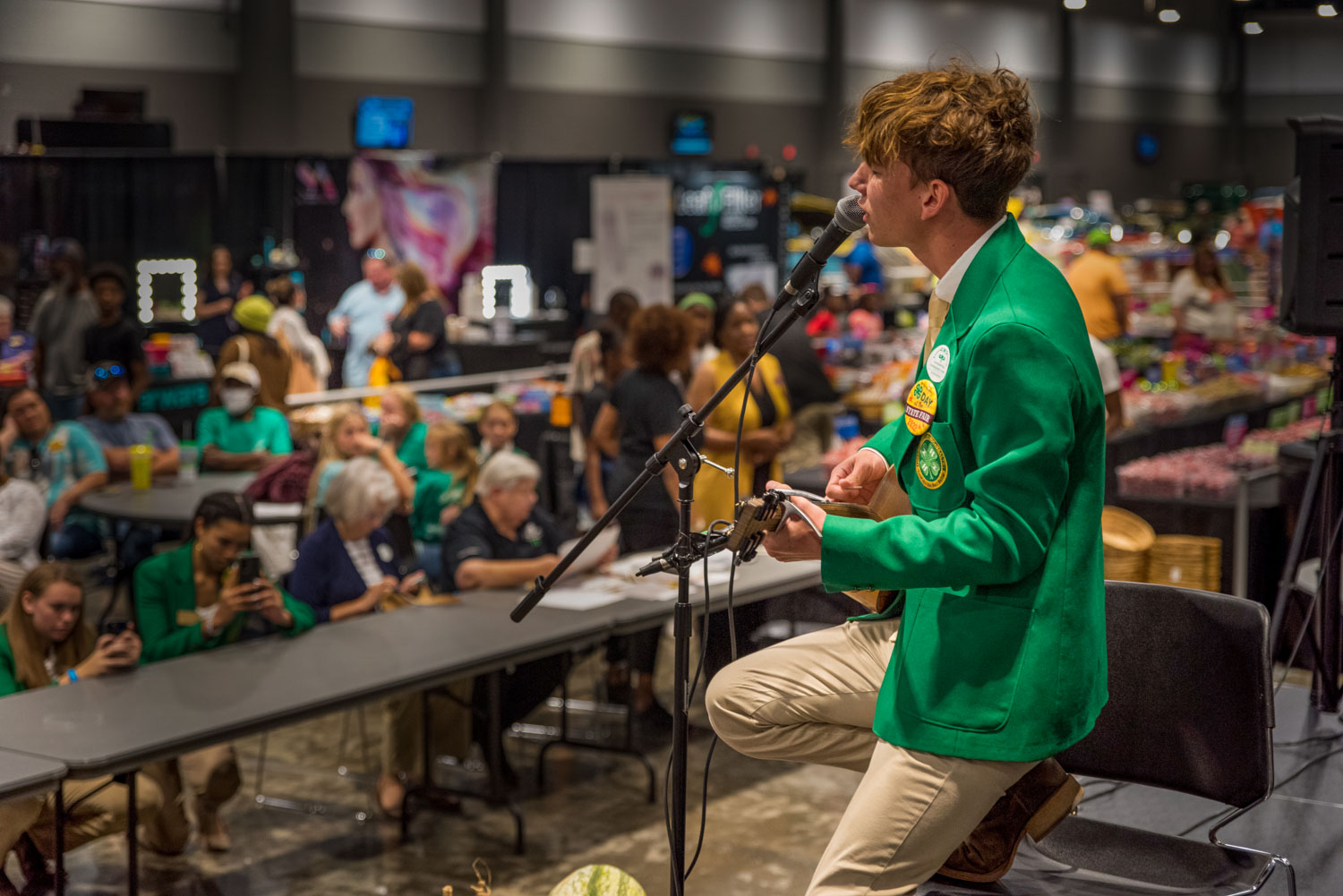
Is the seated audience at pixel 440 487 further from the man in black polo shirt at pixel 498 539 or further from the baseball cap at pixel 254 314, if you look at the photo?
the baseball cap at pixel 254 314

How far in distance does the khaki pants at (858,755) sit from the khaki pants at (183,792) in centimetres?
254

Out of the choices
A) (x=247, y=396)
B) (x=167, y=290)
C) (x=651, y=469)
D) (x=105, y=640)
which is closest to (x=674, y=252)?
(x=167, y=290)

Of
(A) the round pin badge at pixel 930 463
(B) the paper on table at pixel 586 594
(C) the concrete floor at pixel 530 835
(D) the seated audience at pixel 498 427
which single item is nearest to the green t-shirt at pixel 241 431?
(D) the seated audience at pixel 498 427

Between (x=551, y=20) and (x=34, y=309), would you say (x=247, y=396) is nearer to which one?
(x=34, y=309)

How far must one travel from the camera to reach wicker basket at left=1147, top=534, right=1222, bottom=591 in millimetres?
5402

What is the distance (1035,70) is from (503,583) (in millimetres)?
19760

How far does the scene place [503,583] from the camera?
4.68 meters

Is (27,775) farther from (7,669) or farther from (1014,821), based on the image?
(1014,821)

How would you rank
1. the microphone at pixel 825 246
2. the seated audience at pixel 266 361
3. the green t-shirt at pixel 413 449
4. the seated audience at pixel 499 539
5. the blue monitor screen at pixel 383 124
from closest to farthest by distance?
1. the microphone at pixel 825 246
2. the seated audience at pixel 499 539
3. the green t-shirt at pixel 413 449
4. the seated audience at pixel 266 361
5. the blue monitor screen at pixel 383 124

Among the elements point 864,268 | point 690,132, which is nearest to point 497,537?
point 864,268

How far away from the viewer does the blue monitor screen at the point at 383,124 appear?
11.3m

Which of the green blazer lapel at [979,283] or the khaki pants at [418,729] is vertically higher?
the green blazer lapel at [979,283]

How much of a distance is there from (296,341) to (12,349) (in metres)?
1.59

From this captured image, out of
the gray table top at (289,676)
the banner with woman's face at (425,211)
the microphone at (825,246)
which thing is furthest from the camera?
the banner with woman's face at (425,211)
